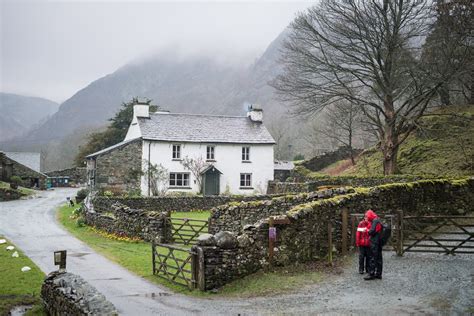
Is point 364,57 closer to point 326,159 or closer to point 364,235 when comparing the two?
point 364,235

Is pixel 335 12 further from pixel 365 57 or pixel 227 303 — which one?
pixel 227 303

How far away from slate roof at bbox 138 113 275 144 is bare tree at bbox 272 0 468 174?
45.6 feet

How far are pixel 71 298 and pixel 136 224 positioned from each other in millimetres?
13312

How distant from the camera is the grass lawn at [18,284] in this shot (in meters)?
12.5

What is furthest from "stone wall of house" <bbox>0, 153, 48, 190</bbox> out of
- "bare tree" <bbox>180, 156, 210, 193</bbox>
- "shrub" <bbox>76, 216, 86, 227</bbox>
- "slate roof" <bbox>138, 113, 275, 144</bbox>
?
"shrub" <bbox>76, 216, 86, 227</bbox>

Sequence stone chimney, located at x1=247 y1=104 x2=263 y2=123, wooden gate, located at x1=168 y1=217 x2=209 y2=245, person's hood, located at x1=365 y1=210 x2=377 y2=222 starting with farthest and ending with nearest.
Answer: stone chimney, located at x1=247 y1=104 x2=263 y2=123 → wooden gate, located at x1=168 y1=217 x2=209 y2=245 → person's hood, located at x1=365 y1=210 x2=377 y2=222

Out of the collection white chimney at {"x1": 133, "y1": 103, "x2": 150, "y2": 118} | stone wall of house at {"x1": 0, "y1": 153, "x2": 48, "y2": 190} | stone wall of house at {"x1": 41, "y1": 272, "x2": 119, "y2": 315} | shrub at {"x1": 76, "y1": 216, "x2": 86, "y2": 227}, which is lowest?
stone wall of house at {"x1": 41, "y1": 272, "x2": 119, "y2": 315}

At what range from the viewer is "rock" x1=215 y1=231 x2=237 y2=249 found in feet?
44.3

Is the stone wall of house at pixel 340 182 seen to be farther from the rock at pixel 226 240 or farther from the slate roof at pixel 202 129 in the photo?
the rock at pixel 226 240

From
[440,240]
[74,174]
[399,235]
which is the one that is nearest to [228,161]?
[399,235]

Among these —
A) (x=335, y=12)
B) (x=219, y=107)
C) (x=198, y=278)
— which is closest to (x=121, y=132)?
(x=335, y=12)

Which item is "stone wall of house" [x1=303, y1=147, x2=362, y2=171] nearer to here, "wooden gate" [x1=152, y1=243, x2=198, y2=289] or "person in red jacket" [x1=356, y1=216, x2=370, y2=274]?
"wooden gate" [x1=152, y1=243, x2=198, y2=289]

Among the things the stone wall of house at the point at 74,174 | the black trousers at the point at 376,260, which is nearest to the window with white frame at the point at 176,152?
the stone wall of house at the point at 74,174

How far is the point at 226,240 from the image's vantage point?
44.3 ft
